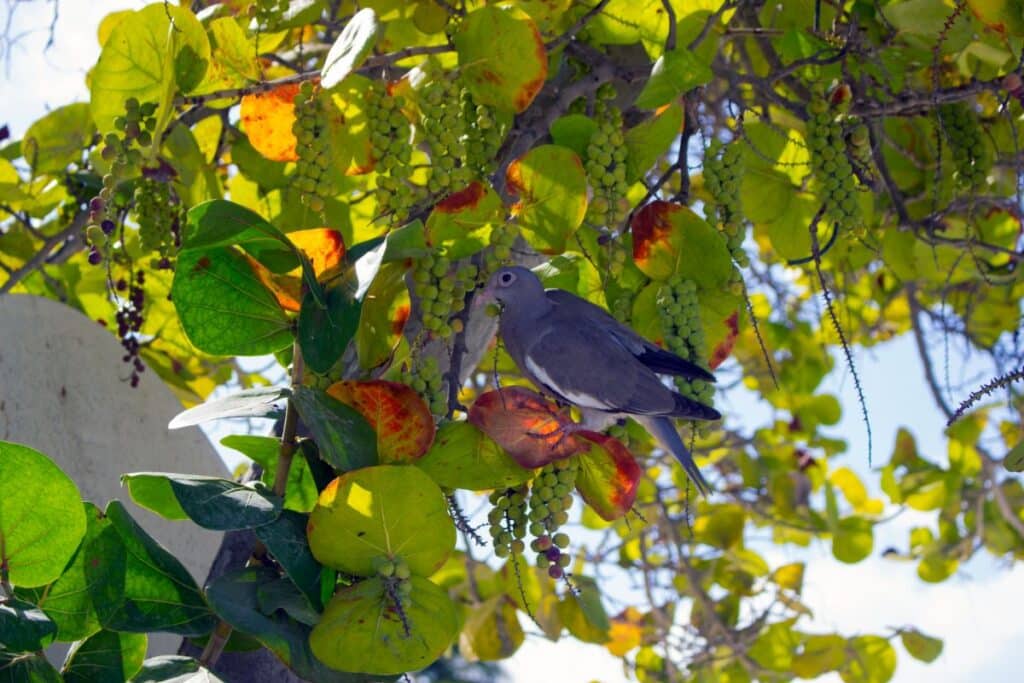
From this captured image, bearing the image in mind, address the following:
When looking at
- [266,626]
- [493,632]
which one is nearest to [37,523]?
[266,626]

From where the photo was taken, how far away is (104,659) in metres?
0.85

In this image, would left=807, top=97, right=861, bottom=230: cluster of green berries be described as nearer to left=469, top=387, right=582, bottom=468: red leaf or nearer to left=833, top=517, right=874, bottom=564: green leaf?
left=469, top=387, right=582, bottom=468: red leaf

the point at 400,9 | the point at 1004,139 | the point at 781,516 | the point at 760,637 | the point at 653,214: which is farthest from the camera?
the point at 781,516

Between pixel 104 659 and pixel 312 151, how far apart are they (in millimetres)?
533

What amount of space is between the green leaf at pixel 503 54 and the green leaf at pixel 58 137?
0.63 meters

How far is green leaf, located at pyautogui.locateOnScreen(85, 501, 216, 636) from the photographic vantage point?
824mm

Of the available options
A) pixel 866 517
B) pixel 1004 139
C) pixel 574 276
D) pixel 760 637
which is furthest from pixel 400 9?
pixel 866 517

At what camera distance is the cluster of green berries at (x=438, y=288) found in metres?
0.94

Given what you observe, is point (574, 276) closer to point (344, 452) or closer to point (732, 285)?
point (732, 285)

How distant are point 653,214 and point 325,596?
1.60 feet

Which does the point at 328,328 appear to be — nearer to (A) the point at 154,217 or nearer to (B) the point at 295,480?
(B) the point at 295,480

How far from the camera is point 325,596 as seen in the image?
843mm

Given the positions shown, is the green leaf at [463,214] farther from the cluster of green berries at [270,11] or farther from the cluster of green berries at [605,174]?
the cluster of green berries at [270,11]

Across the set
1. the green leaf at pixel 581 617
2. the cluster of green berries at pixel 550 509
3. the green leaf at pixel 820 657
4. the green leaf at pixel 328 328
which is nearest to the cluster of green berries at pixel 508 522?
the cluster of green berries at pixel 550 509
